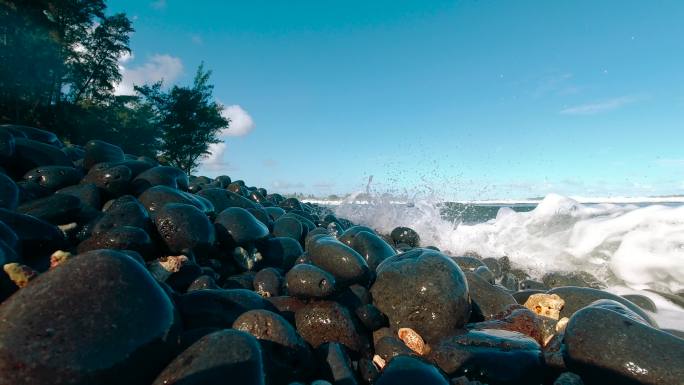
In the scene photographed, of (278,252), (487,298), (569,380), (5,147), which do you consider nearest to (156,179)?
(5,147)

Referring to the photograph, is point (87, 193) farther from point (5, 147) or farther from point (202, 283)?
point (202, 283)

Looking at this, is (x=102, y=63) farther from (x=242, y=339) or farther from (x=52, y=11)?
(x=242, y=339)

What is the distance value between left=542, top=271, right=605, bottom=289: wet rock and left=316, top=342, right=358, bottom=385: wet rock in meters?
6.39

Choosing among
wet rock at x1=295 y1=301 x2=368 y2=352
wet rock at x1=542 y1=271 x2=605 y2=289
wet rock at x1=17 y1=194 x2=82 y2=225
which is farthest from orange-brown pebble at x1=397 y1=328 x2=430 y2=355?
wet rock at x1=542 y1=271 x2=605 y2=289

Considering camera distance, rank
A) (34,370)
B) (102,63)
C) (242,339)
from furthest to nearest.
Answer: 1. (102,63)
2. (242,339)
3. (34,370)

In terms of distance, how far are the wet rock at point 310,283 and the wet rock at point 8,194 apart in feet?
9.01

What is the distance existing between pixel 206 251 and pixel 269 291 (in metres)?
0.84

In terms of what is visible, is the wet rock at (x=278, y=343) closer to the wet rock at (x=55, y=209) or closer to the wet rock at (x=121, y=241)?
the wet rock at (x=121, y=241)

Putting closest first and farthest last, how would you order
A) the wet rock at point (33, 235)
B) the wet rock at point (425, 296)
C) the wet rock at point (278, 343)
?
the wet rock at point (278, 343), the wet rock at point (33, 235), the wet rock at point (425, 296)

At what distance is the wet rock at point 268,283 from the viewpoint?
356 cm

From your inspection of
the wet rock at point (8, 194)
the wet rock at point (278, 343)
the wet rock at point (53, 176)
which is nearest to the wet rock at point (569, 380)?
the wet rock at point (278, 343)

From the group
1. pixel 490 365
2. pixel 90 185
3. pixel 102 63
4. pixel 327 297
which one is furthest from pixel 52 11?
pixel 490 365

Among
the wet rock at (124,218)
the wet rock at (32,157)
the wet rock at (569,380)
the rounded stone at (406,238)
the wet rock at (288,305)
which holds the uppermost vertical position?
the wet rock at (32,157)

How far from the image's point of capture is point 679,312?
→ 5926 mm
